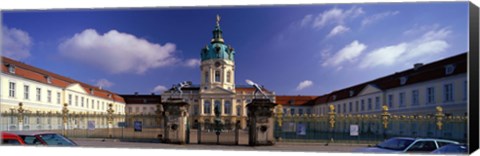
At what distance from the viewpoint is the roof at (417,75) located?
59.0 ft

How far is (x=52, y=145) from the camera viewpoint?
589 inches

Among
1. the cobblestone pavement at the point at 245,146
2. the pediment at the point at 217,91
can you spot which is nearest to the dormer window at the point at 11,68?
the cobblestone pavement at the point at 245,146

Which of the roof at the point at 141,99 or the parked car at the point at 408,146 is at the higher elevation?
the roof at the point at 141,99

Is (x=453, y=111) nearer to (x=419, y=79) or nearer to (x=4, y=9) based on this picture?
(x=419, y=79)

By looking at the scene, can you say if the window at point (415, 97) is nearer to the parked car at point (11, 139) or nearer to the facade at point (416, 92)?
the facade at point (416, 92)

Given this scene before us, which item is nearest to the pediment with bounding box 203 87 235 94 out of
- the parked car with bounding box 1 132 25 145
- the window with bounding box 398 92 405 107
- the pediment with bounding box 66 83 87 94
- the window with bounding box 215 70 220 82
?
the window with bounding box 215 70 220 82

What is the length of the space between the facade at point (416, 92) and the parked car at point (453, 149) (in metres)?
2.76

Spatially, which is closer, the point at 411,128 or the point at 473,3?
the point at 473,3

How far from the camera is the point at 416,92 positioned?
26094 mm

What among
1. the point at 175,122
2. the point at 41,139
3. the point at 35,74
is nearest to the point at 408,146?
the point at 175,122

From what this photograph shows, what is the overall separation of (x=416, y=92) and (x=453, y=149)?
39.6 feet

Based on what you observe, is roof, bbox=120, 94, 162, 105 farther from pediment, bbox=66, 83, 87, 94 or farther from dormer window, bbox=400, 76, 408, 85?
dormer window, bbox=400, 76, 408, 85

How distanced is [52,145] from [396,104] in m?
20.6

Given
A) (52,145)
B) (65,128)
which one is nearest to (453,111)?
(52,145)
